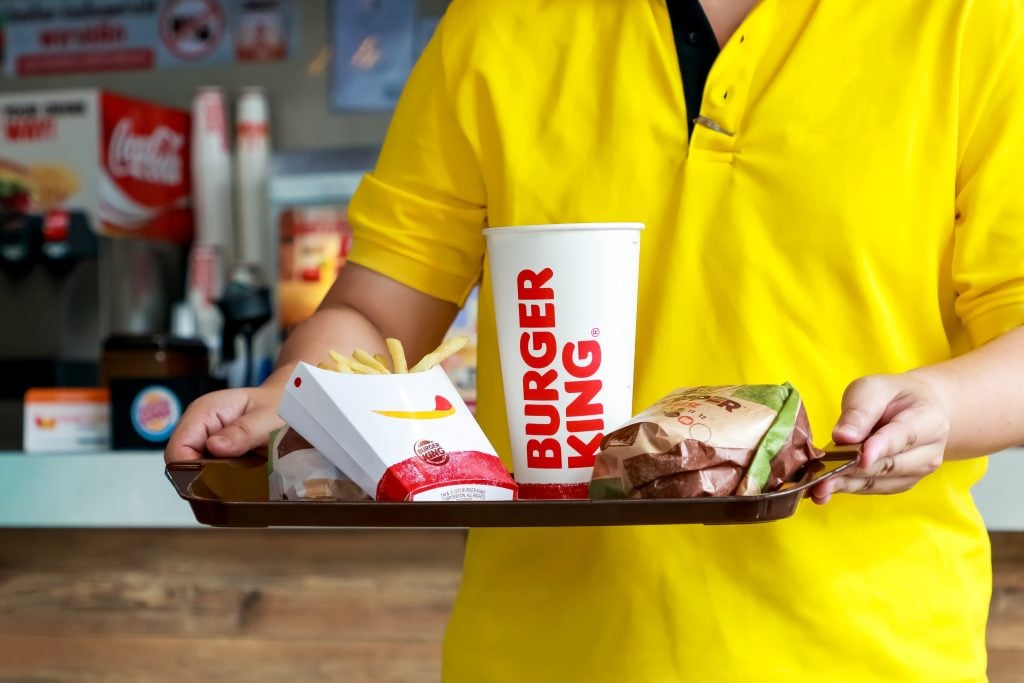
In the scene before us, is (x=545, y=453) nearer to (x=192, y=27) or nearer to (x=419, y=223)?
(x=419, y=223)

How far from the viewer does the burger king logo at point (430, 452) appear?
67 centimetres

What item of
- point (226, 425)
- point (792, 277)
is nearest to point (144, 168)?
point (226, 425)

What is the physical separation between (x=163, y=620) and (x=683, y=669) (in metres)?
1.11

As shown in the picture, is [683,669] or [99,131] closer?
[683,669]

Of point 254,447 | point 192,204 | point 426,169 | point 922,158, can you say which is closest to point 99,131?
point 192,204

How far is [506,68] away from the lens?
0.92m

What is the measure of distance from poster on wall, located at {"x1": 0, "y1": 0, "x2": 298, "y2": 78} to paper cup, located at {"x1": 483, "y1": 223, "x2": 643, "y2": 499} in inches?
72.8

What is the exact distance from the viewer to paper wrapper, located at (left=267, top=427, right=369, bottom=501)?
2.22ft

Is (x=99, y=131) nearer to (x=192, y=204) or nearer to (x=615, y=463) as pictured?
(x=192, y=204)

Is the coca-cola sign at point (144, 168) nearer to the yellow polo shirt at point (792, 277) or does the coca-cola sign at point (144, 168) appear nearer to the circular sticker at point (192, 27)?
the circular sticker at point (192, 27)

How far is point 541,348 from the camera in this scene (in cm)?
72

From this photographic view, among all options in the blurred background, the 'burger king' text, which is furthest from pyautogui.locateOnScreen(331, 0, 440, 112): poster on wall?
the 'burger king' text

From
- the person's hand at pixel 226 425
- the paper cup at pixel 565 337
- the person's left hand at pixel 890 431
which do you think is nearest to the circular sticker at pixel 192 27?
the person's hand at pixel 226 425

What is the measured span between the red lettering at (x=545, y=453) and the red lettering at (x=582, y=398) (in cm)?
2
